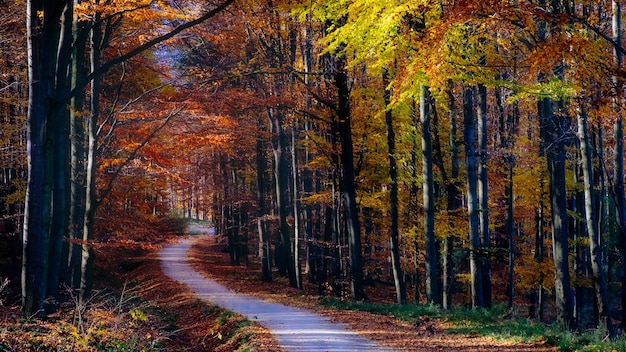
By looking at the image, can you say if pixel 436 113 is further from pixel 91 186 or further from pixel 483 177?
pixel 91 186

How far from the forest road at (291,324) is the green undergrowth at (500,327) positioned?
1.60m

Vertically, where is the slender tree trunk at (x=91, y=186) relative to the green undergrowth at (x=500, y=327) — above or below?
above

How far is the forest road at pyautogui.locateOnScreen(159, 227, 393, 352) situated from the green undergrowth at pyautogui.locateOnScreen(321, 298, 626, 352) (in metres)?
1.60

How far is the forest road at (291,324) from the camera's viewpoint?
8750mm

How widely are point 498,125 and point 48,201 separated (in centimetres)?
2171

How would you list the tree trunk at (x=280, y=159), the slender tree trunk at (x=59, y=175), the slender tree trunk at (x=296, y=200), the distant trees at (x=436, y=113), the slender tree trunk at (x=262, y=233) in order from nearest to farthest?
the distant trees at (x=436, y=113) → the slender tree trunk at (x=59, y=175) → the slender tree trunk at (x=296, y=200) → the tree trunk at (x=280, y=159) → the slender tree trunk at (x=262, y=233)

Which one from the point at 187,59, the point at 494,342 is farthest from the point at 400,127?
the point at 494,342

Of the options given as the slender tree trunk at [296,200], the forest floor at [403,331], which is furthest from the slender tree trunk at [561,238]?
the slender tree trunk at [296,200]

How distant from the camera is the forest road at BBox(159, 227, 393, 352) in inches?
344

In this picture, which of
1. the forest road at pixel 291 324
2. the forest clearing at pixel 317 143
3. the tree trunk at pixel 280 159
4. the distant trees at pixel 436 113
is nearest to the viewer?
the forest clearing at pixel 317 143

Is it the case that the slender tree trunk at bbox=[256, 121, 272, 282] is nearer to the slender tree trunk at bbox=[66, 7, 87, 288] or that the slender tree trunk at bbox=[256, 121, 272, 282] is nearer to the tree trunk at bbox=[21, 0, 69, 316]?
the slender tree trunk at bbox=[66, 7, 87, 288]

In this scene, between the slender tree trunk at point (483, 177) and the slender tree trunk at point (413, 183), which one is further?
the slender tree trunk at point (413, 183)

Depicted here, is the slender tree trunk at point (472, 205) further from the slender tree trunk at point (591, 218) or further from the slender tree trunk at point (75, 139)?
the slender tree trunk at point (75, 139)

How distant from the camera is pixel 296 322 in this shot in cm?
1110
